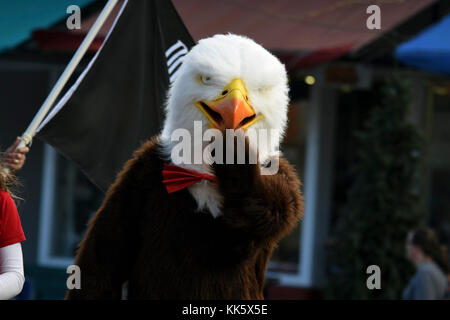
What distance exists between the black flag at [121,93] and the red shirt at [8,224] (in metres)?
0.68

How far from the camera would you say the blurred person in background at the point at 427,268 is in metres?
4.29

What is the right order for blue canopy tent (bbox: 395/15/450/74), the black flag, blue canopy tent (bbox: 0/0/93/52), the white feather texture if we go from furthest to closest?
1. blue canopy tent (bbox: 0/0/93/52)
2. blue canopy tent (bbox: 395/15/450/74)
3. the black flag
4. the white feather texture

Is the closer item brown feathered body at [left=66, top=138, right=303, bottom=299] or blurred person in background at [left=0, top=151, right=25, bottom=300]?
blurred person in background at [left=0, top=151, right=25, bottom=300]

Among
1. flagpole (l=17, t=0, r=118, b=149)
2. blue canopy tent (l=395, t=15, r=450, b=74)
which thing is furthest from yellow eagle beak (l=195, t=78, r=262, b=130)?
blue canopy tent (l=395, t=15, r=450, b=74)

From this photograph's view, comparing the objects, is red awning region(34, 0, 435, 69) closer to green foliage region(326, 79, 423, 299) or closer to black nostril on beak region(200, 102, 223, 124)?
green foliage region(326, 79, 423, 299)

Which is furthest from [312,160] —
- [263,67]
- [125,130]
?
[263,67]

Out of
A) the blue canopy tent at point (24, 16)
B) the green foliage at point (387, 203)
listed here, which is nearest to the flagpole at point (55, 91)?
the blue canopy tent at point (24, 16)

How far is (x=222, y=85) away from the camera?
231cm

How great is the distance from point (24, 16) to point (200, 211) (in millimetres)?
3814

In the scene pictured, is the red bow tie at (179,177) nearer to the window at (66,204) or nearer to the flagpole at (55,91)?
Answer: the flagpole at (55,91)

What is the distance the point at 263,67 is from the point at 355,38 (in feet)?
11.6

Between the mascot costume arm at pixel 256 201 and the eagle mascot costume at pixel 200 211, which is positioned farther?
the eagle mascot costume at pixel 200 211

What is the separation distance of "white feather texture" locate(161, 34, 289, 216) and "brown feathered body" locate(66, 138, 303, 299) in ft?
0.34

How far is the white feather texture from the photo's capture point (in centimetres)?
232
